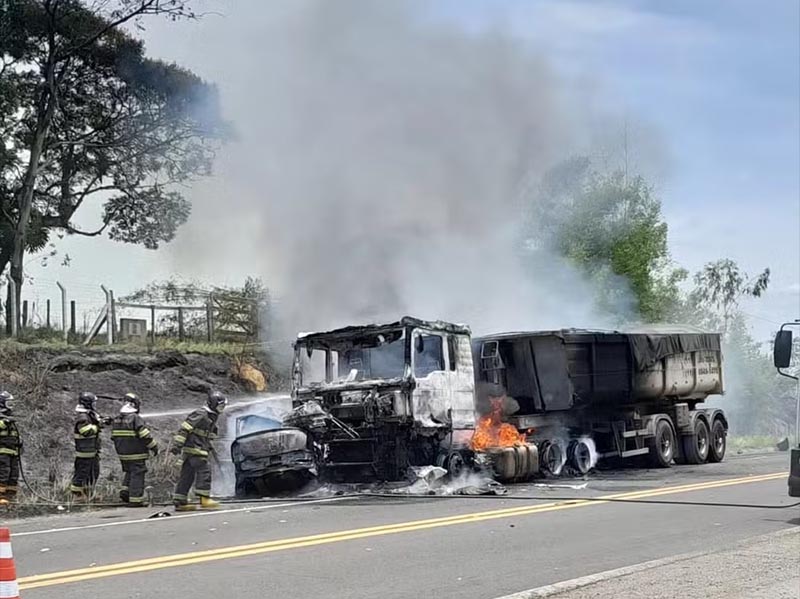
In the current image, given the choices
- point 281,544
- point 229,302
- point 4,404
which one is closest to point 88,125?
point 229,302

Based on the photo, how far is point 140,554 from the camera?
8.80 m

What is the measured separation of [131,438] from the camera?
13.4 metres

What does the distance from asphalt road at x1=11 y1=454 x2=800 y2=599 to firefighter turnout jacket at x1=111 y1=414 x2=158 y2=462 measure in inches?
37.7

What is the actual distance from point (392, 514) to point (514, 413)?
613 cm

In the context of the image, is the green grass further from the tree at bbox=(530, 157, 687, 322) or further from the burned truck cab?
the tree at bbox=(530, 157, 687, 322)

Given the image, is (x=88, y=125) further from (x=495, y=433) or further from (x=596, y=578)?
(x=596, y=578)

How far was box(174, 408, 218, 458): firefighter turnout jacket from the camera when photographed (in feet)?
42.3

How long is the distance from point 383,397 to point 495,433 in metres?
2.95

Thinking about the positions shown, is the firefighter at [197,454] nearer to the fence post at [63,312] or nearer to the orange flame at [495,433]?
the orange flame at [495,433]

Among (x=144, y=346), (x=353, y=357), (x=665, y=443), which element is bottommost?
(x=665, y=443)

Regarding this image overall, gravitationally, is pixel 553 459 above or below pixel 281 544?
above

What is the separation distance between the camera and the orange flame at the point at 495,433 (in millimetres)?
15820

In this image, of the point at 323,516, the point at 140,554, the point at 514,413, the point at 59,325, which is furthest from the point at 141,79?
the point at 140,554

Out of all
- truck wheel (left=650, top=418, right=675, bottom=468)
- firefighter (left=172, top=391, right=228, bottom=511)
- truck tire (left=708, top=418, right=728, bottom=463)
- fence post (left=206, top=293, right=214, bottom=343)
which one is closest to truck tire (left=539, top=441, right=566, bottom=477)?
truck wheel (left=650, top=418, right=675, bottom=468)
